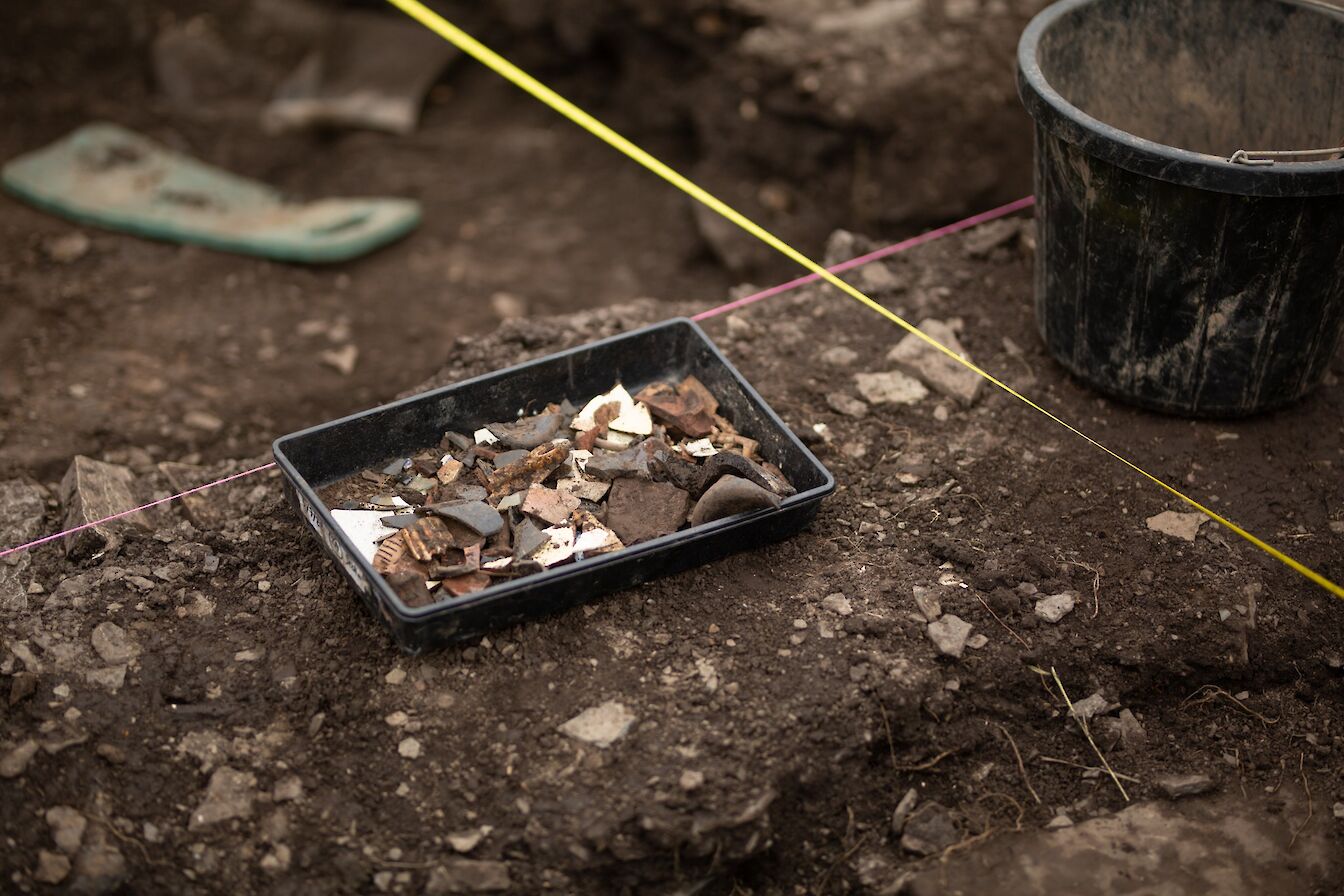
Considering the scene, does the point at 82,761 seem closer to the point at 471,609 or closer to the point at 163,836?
the point at 163,836

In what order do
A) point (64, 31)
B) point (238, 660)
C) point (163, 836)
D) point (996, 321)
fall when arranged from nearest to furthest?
point (163, 836) < point (238, 660) < point (996, 321) < point (64, 31)

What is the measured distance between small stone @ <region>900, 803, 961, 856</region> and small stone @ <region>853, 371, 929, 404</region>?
1006 millimetres

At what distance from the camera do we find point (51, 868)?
2172mm

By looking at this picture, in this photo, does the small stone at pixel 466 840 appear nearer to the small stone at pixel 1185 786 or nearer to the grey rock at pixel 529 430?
the grey rock at pixel 529 430

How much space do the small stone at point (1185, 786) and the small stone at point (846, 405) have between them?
1.03 meters

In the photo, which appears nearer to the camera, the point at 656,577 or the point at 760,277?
the point at 656,577

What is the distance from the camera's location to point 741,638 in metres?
2.48

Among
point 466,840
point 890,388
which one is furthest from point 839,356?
point 466,840

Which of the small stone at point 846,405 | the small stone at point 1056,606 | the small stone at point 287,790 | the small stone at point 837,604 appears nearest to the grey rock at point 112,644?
the small stone at point 287,790

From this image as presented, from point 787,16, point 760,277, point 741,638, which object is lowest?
point 760,277

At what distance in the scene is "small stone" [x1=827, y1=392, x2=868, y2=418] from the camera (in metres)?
3.00

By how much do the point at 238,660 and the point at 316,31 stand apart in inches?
141

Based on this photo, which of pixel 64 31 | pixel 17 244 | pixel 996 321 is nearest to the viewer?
pixel 996 321

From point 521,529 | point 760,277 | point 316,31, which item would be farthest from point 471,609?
point 316,31
